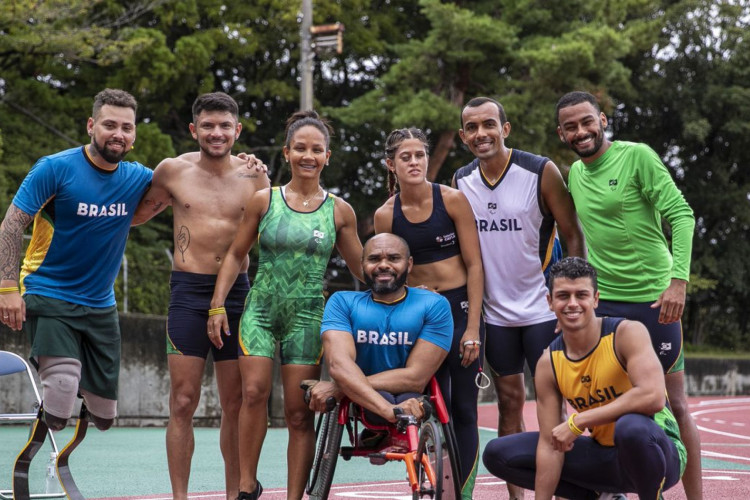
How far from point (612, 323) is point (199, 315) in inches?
92.6

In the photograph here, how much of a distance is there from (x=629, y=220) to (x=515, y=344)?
0.97 meters

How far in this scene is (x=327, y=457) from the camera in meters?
5.28

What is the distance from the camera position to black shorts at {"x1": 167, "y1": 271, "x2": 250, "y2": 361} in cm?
606

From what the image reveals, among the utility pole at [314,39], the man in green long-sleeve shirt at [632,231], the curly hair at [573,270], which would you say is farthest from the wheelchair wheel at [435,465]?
the utility pole at [314,39]

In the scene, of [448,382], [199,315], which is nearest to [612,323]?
[448,382]

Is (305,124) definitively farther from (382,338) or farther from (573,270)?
(573,270)

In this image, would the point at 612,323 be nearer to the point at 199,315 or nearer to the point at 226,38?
the point at 199,315

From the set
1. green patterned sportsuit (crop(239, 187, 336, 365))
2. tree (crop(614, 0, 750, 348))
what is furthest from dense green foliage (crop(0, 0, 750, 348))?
green patterned sportsuit (crop(239, 187, 336, 365))

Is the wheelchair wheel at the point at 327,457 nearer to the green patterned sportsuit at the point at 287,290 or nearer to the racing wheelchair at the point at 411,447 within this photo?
the racing wheelchair at the point at 411,447

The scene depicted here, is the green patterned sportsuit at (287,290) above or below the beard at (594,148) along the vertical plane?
below

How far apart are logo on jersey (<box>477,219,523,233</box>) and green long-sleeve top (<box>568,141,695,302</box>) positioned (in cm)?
39

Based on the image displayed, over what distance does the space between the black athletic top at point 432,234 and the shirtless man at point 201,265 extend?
1.03 meters

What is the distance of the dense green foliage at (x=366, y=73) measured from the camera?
17.6 metres

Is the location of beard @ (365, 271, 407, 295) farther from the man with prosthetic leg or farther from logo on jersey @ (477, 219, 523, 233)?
the man with prosthetic leg
